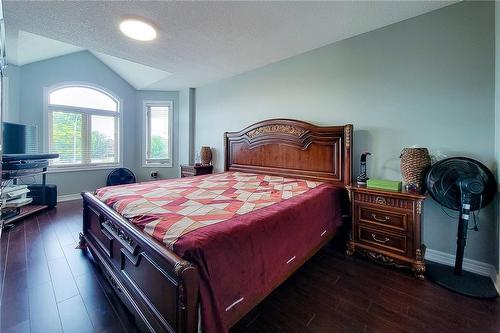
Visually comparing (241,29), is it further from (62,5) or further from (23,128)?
(23,128)

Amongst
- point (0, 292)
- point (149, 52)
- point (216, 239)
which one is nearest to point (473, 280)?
point (216, 239)

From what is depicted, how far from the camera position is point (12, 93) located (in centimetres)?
398

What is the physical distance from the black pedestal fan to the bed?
840 mm

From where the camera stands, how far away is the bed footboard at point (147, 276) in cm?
→ 100

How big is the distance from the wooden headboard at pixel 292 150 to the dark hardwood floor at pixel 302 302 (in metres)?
1.08

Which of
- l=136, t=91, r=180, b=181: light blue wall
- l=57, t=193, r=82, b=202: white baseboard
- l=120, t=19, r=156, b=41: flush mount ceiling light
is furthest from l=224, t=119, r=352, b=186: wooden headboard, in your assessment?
l=57, t=193, r=82, b=202: white baseboard

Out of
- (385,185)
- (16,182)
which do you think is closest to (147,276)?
(385,185)

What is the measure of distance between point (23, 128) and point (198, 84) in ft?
10.1

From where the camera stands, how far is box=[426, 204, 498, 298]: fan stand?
1.80 metres

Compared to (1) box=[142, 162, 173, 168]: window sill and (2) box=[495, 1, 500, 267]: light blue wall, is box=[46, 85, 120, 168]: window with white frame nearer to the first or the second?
(1) box=[142, 162, 173, 168]: window sill

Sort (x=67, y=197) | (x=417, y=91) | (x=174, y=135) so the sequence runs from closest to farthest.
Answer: (x=417, y=91) → (x=67, y=197) → (x=174, y=135)

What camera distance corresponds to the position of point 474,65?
2.09 meters

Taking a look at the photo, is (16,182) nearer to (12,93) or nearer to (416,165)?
(12,93)

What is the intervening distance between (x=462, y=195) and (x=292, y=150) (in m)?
1.84
